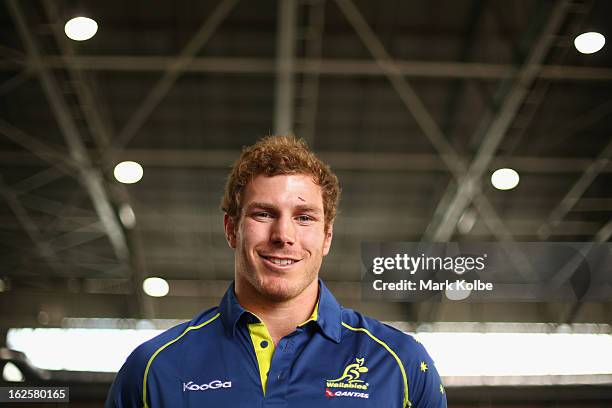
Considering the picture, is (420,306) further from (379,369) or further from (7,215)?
(379,369)

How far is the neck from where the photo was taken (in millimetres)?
1802

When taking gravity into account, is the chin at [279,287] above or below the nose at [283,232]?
A: below

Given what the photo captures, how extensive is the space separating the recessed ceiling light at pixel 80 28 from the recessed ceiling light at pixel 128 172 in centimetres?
98

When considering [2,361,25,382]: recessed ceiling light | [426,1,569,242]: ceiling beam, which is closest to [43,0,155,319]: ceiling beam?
[2,361,25,382]: recessed ceiling light

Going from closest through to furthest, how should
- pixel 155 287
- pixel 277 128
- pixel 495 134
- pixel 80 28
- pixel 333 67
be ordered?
pixel 155 287 → pixel 80 28 → pixel 495 134 → pixel 333 67 → pixel 277 128

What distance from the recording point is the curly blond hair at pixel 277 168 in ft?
5.86

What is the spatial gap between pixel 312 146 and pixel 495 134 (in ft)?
4.79

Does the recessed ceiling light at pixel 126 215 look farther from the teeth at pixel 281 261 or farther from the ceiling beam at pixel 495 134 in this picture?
the teeth at pixel 281 261

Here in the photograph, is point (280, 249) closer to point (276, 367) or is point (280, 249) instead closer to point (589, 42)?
point (276, 367)

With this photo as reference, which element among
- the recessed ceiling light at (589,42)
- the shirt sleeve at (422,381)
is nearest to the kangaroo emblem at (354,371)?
the shirt sleeve at (422,381)


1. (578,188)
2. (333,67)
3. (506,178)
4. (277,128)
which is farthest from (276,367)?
(277,128)

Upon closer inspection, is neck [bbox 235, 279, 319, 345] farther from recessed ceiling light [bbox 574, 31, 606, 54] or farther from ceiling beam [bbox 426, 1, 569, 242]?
→ recessed ceiling light [bbox 574, 31, 606, 54]

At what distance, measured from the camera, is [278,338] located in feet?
A: 5.95

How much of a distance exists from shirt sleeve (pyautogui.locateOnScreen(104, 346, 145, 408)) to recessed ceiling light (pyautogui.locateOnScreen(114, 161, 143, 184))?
14.0ft
